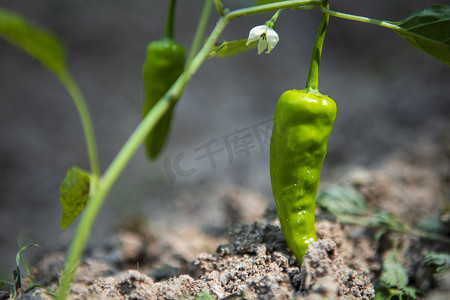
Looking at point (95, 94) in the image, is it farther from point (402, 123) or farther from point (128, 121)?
point (402, 123)

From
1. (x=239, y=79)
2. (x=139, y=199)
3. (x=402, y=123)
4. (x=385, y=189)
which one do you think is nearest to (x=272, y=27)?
(x=385, y=189)

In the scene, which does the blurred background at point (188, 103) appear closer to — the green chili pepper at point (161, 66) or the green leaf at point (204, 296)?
the green chili pepper at point (161, 66)

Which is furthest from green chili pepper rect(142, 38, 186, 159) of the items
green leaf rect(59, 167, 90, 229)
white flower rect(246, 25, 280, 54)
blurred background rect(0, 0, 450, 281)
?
blurred background rect(0, 0, 450, 281)

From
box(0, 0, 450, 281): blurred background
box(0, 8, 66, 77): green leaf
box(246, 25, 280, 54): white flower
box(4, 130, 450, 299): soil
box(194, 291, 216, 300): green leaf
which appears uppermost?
box(0, 0, 450, 281): blurred background

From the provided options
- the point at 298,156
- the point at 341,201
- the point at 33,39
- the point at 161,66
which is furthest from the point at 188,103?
the point at 33,39

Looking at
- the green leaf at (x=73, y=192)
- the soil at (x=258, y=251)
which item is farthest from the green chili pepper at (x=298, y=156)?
the green leaf at (x=73, y=192)

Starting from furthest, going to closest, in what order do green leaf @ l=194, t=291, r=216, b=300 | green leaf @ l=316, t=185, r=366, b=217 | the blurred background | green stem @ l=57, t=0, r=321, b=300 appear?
1. the blurred background
2. green leaf @ l=316, t=185, r=366, b=217
3. green leaf @ l=194, t=291, r=216, b=300
4. green stem @ l=57, t=0, r=321, b=300

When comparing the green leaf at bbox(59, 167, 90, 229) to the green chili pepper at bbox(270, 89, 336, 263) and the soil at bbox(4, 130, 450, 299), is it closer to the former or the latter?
the soil at bbox(4, 130, 450, 299)
